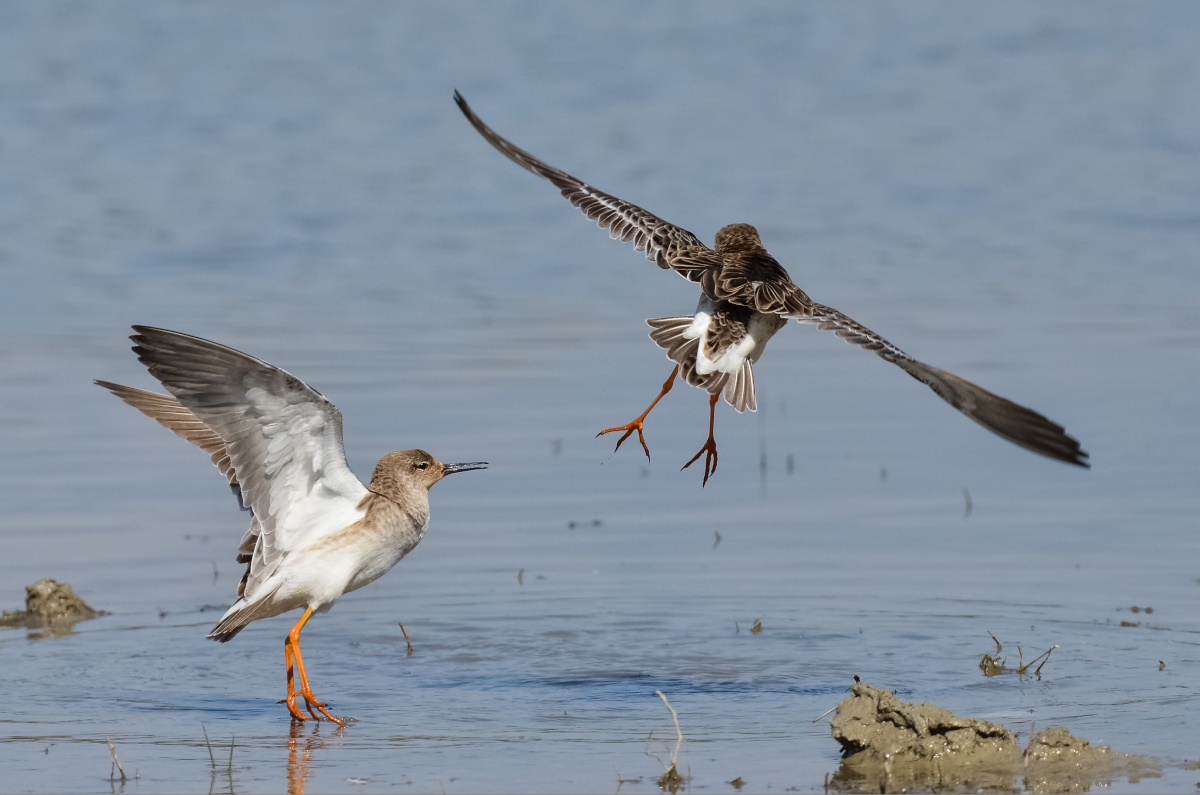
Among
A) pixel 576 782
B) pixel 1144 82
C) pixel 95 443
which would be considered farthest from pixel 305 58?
pixel 576 782

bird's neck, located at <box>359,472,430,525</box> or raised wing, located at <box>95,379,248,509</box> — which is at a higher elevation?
raised wing, located at <box>95,379,248,509</box>

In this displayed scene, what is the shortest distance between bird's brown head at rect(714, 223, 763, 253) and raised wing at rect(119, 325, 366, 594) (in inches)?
89.6

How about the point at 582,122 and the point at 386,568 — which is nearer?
the point at 386,568

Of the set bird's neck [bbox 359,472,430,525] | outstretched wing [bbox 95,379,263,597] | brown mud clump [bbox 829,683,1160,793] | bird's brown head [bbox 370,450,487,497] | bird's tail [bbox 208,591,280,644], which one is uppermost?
outstretched wing [bbox 95,379,263,597]

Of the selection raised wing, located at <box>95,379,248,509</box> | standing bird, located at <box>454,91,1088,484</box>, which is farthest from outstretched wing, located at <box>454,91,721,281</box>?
raised wing, located at <box>95,379,248,509</box>

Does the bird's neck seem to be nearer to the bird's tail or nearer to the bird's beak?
the bird's beak

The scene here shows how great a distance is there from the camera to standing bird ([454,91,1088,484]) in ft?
20.7

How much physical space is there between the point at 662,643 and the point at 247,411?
2694 millimetres

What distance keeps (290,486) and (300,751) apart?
4.38 feet

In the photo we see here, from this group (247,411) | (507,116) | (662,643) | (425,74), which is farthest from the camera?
(425,74)

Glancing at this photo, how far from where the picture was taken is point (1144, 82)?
30562mm

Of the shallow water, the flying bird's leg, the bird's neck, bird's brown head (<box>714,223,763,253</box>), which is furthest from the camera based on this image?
bird's brown head (<box>714,223,763,253</box>)

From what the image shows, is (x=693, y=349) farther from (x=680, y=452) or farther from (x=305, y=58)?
(x=305, y=58)

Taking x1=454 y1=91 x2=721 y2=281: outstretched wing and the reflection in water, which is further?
x1=454 y1=91 x2=721 y2=281: outstretched wing
